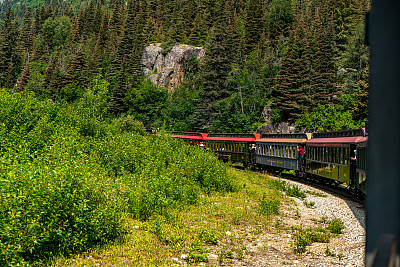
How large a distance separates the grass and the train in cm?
477

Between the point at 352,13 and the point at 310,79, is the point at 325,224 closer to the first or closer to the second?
the point at 310,79

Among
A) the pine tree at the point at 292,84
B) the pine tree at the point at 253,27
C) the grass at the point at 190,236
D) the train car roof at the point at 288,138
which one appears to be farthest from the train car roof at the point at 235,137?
the pine tree at the point at 253,27

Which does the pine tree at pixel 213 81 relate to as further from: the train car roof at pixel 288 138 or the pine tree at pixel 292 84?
the train car roof at pixel 288 138

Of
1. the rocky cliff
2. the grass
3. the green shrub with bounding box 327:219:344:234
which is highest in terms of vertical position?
A: the rocky cliff

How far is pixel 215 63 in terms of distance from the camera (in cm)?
7644

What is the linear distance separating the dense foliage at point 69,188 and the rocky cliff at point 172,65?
76055 millimetres

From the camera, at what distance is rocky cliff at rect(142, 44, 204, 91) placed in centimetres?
9738

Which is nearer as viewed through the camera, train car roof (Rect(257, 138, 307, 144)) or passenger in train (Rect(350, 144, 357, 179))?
passenger in train (Rect(350, 144, 357, 179))

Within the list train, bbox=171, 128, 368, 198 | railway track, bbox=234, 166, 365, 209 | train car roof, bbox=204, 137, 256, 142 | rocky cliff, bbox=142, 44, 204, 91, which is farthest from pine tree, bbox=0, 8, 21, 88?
railway track, bbox=234, 166, 365, 209

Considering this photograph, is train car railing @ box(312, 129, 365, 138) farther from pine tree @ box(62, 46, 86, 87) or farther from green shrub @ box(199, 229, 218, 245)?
pine tree @ box(62, 46, 86, 87)

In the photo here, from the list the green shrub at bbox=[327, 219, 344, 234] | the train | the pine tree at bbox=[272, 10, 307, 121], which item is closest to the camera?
the green shrub at bbox=[327, 219, 344, 234]

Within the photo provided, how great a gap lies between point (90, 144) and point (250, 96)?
179 ft

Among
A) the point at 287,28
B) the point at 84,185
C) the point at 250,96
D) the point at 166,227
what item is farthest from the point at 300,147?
the point at 287,28

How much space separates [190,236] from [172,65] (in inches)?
3552
